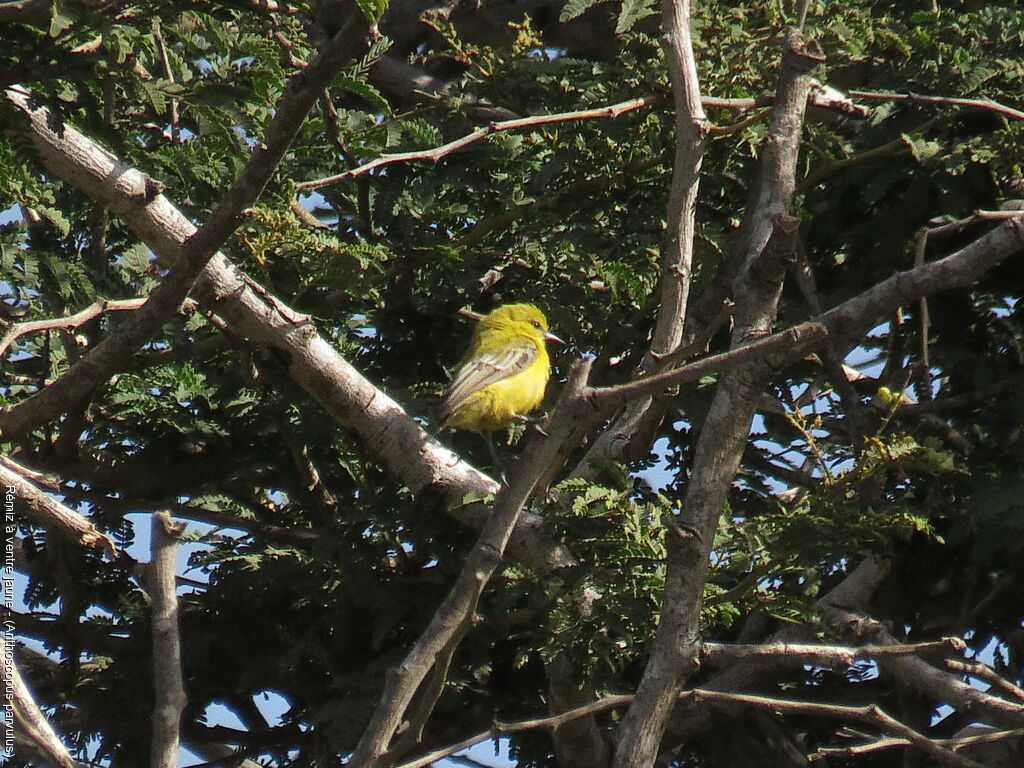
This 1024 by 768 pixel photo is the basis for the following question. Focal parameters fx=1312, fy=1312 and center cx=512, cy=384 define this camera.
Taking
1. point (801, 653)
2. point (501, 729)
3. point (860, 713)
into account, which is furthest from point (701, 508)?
point (501, 729)

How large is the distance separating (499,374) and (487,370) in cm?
12

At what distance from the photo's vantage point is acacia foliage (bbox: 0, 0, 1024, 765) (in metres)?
5.59

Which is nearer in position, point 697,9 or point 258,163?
point 258,163

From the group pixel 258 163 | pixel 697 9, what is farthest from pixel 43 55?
pixel 697 9

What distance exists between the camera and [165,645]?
3.92 meters

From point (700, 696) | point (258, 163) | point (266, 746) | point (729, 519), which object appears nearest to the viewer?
point (258, 163)

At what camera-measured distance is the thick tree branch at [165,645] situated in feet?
→ 12.2

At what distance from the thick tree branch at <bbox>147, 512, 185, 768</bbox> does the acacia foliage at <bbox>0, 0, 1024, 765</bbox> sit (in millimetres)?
1530

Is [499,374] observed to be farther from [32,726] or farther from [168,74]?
[32,726]

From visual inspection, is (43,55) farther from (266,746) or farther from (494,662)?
(266,746)

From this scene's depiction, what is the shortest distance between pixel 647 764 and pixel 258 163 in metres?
2.18

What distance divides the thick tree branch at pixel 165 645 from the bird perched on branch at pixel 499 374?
2.26m

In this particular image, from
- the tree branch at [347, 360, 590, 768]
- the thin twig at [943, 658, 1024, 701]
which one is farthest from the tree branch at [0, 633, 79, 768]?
the thin twig at [943, 658, 1024, 701]

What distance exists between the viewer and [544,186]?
610 cm
